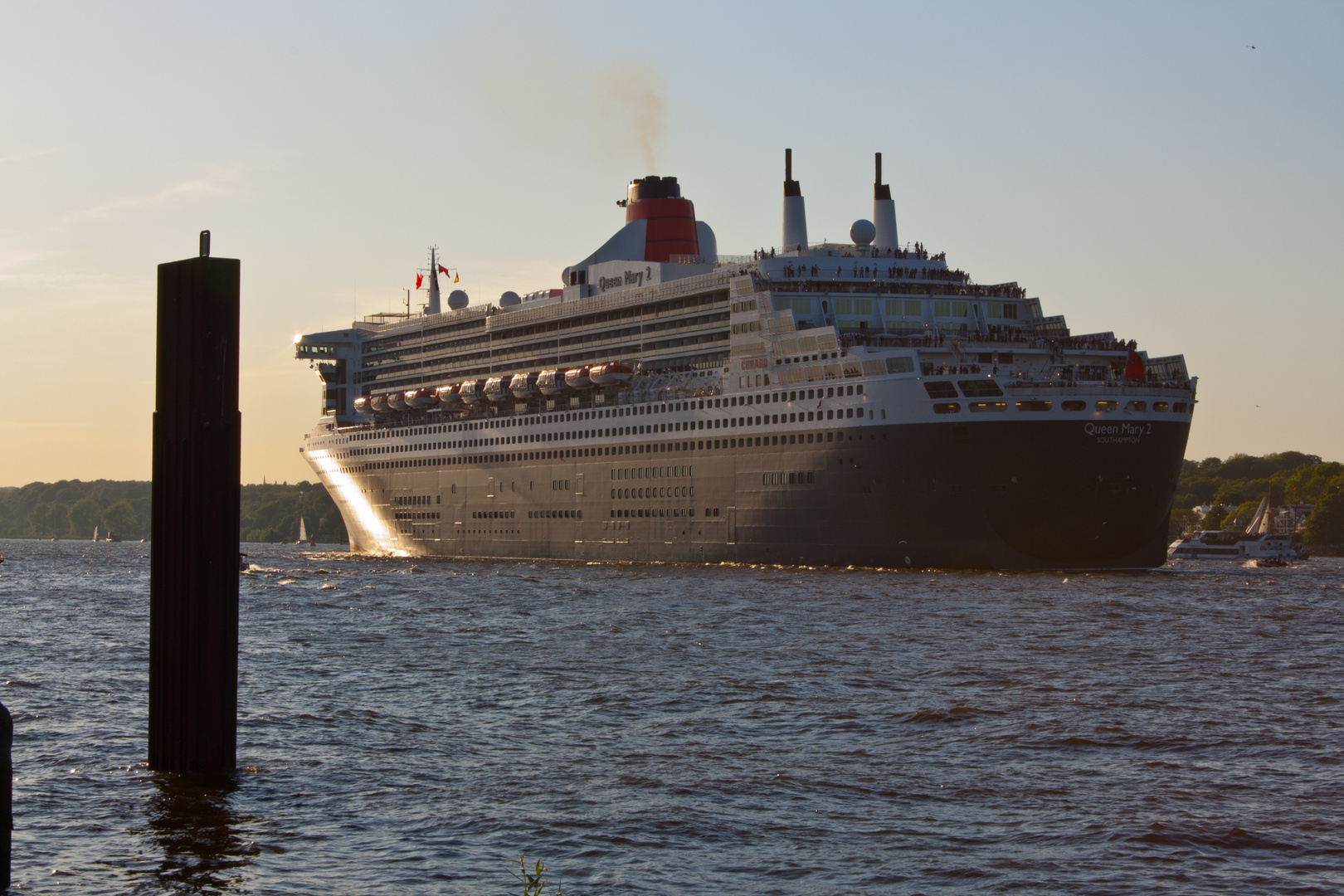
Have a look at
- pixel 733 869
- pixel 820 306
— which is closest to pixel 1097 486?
pixel 820 306

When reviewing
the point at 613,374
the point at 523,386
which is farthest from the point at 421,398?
the point at 613,374

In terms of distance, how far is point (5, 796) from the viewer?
1273 cm

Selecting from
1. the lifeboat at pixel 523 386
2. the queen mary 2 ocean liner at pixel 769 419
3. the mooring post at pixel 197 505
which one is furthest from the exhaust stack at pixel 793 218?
the mooring post at pixel 197 505

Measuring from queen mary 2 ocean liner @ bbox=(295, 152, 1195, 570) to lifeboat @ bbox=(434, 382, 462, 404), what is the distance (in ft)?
0.44

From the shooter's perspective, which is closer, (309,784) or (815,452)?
(309,784)

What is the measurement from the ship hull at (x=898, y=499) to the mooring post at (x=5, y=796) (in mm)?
48436

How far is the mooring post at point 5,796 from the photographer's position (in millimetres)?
12508

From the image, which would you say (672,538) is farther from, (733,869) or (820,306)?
(733,869)

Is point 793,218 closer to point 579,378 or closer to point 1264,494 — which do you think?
point 579,378

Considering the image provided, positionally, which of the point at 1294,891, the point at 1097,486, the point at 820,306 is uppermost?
the point at 820,306

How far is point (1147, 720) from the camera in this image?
22781 millimetres

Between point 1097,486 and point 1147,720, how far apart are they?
36043 millimetres

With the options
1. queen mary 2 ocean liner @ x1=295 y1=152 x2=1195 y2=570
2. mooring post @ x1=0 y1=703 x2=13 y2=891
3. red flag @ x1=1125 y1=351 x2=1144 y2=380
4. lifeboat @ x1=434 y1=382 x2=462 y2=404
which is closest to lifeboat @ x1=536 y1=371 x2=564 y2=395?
queen mary 2 ocean liner @ x1=295 y1=152 x2=1195 y2=570

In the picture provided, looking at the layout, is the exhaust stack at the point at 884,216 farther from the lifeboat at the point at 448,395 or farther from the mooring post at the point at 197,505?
the mooring post at the point at 197,505
